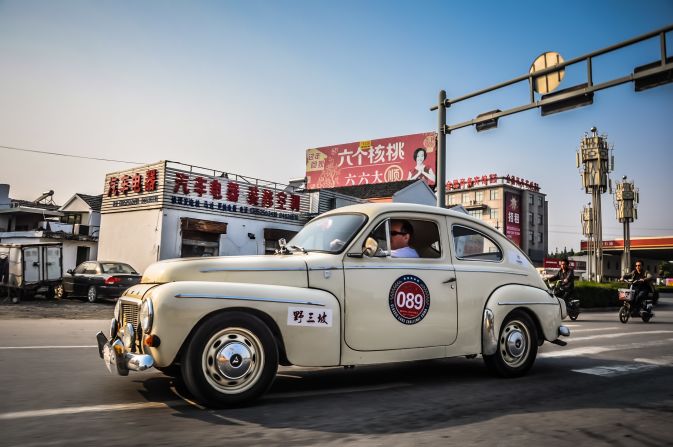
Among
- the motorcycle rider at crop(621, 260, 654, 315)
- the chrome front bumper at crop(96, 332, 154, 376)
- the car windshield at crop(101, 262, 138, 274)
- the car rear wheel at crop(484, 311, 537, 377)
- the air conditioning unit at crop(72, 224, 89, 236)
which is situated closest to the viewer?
the chrome front bumper at crop(96, 332, 154, 376)

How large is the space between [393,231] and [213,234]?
21670mm

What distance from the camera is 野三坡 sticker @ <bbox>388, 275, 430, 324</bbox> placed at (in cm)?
493

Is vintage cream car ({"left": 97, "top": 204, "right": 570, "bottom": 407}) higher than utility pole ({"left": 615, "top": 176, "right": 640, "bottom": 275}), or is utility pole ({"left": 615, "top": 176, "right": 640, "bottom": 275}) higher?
utility pole ({"left": 615, "top": 176, "right": 640, "bottom": 275})

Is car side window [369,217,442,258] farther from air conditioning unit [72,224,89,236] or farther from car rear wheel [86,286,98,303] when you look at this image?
air conditioning unit [72,224,89,236]

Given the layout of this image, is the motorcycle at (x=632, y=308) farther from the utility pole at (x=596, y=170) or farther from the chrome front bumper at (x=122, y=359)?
the utility pole at (x=596, y=170)

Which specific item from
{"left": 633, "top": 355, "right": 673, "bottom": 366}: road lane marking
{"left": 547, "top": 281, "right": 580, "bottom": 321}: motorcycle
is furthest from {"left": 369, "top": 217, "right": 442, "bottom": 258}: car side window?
{"left": 547, "top": 281, "right": 580, "bottom": 321}: motorcycle

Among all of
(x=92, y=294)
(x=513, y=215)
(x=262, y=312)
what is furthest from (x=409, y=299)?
(x=513, y=215)

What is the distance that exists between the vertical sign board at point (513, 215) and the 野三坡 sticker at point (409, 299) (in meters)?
84.6

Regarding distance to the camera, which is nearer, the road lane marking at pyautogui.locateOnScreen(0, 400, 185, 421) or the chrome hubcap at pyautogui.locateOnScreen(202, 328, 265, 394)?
the road lane marking at pyautogui.locateOnScreen(0, 400, 185, 421)

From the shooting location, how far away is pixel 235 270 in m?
4.38

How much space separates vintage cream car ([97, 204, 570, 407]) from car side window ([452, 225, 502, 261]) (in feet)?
0.05

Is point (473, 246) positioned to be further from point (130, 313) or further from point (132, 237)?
point (132, 237)

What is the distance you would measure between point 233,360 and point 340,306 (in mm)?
1077

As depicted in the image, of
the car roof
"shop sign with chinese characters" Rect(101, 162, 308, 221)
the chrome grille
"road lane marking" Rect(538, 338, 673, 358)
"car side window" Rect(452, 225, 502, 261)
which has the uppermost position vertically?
"shop sign with chinese characters" Rect(101, 162, 308, 221)
